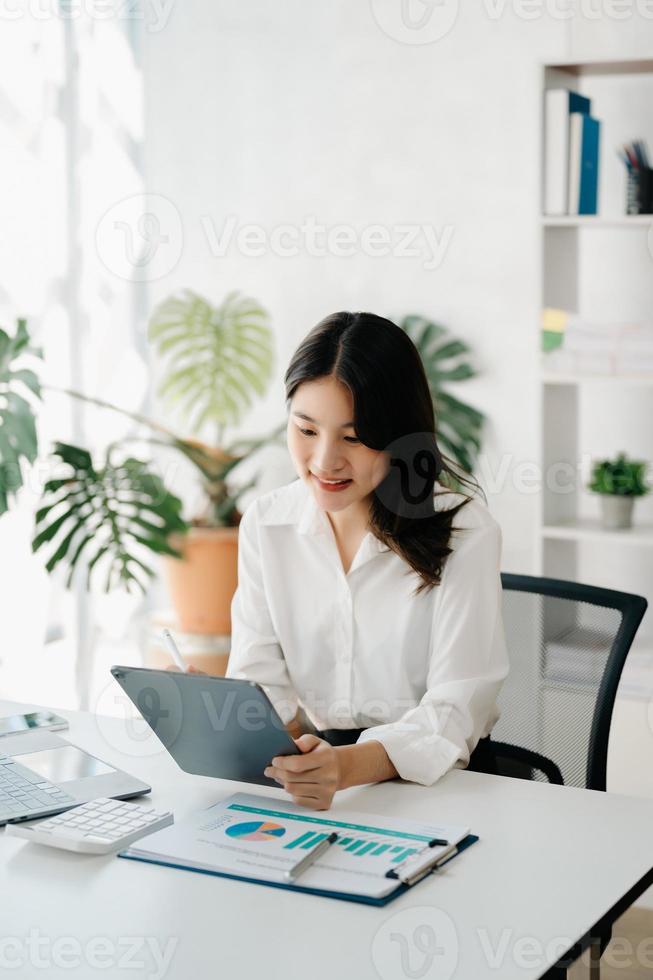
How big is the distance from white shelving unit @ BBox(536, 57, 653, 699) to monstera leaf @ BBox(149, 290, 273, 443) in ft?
3.36

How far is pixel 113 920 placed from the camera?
3.92ft

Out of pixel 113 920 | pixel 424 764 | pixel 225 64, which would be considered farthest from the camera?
pixel 225 64

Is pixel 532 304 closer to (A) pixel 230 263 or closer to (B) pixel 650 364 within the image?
(B) pixel 650 364

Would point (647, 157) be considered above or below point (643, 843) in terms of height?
above

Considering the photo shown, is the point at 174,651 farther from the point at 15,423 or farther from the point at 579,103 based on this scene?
the point at 579,103

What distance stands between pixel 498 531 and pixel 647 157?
5.87ft

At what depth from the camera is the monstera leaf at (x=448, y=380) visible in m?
3.69

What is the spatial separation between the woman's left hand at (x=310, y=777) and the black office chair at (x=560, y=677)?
1.52 ft

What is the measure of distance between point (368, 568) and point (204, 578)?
192 centimetres

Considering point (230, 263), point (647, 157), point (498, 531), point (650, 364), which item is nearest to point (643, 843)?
point (498, 531)
